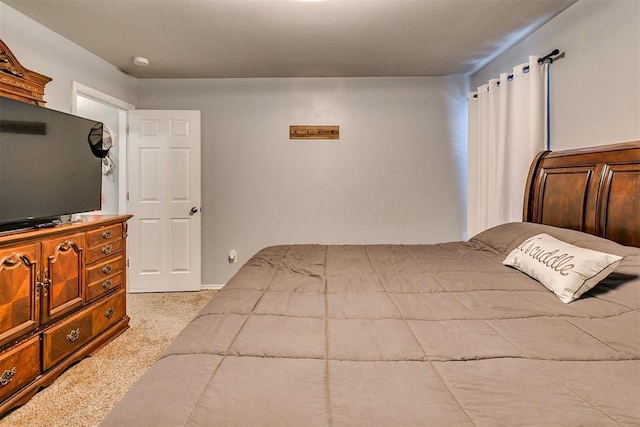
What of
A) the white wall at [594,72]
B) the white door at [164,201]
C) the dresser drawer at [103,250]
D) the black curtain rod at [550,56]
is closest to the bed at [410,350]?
the white wall at [594,72]

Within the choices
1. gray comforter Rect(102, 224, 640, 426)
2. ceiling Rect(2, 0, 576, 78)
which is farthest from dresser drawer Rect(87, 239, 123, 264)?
ceiling Rect(2, 0, 576, 78)

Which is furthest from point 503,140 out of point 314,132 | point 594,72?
point 314,132

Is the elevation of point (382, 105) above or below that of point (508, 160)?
above

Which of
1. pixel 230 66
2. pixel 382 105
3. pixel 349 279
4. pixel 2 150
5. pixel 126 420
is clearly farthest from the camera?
pixel 382 105

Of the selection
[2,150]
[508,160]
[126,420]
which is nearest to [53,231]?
[2,150]

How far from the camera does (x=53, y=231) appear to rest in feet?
6.56

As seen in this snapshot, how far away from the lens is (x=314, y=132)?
3.81 meters

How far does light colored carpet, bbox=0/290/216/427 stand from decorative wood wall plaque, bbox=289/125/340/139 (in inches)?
84.8

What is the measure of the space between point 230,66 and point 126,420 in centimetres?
340

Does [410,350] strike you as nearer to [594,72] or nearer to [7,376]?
[7,376]

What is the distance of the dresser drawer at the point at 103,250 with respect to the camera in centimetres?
237

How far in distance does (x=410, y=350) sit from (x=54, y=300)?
2.17m

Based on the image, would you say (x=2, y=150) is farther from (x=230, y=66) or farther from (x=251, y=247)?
(x=251, y=247)

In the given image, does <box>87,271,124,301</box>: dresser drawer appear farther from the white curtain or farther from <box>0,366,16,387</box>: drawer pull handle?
the white curtain
